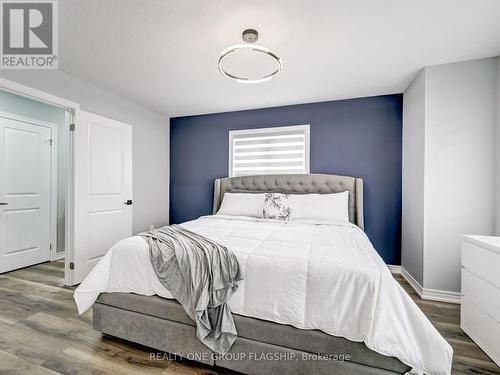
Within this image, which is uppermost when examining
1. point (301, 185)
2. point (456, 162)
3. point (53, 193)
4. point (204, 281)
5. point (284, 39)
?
point (284, 39)

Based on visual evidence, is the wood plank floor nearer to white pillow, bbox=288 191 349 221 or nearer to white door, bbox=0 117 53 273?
white door, bbox=0 117 53 273

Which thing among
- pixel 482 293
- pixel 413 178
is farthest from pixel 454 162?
pixel 482 293

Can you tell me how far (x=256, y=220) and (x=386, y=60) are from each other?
2230 millimetres

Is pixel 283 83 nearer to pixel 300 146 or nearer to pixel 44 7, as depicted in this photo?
pixel 300 146

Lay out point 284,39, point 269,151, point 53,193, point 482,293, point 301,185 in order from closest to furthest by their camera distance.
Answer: point 482,293, point 284,39, point 301,185, point 53,193, point 269,151

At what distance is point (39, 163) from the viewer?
3.59 metres

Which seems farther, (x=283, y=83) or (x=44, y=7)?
(x=283, y=83)

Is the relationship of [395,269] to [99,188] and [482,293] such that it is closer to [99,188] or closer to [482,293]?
[482,293]

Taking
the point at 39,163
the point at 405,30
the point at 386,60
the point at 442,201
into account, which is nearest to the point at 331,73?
the point at 386,60

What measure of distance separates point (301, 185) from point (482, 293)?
87.3 inches

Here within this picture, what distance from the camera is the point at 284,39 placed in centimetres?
209

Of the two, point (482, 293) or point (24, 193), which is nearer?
point (482, 293)

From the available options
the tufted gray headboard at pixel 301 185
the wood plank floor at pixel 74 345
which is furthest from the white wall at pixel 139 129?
the wood plank floor at pixel 74 345

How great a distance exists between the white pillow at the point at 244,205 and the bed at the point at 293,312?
1.34 meters
